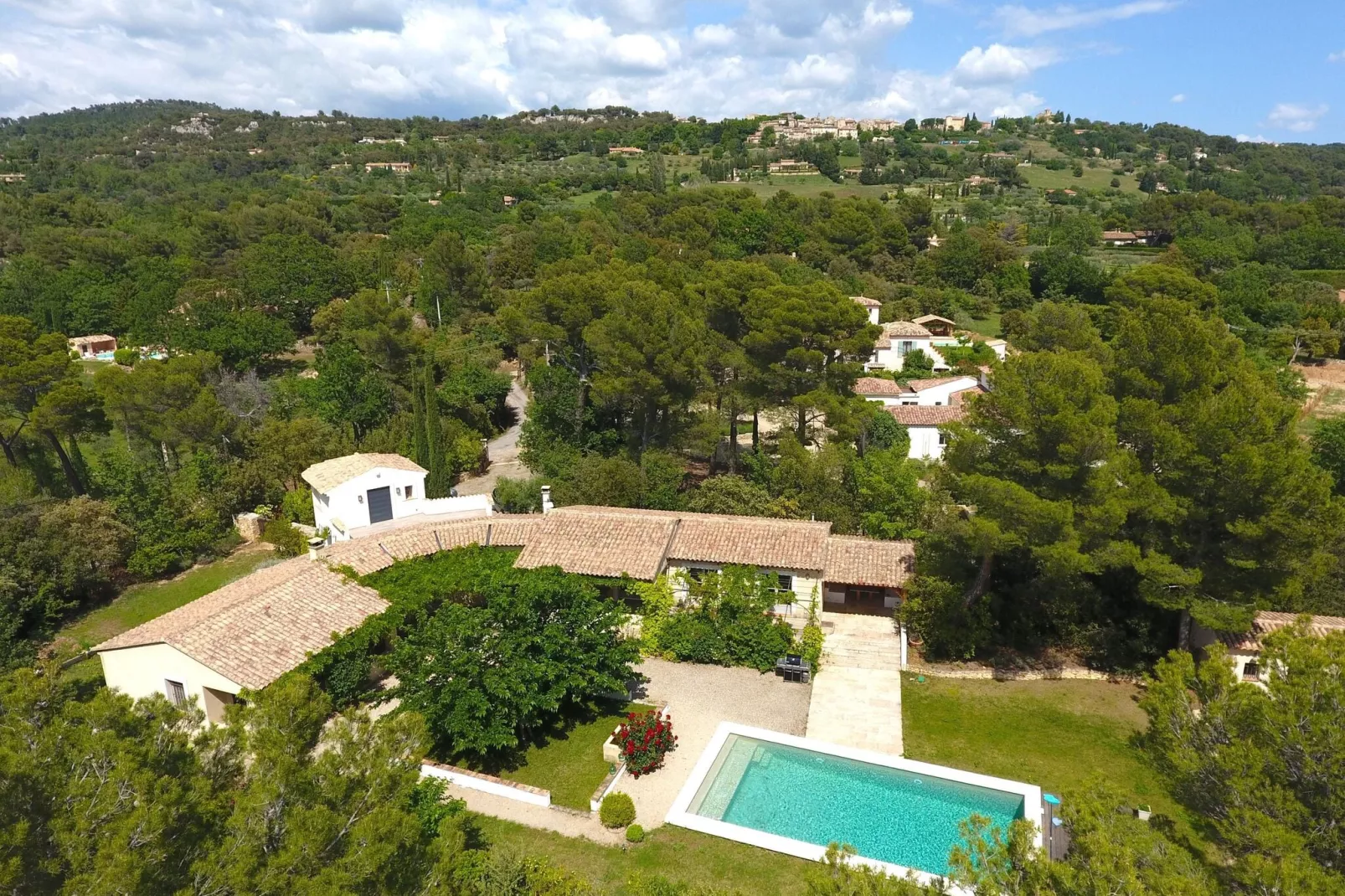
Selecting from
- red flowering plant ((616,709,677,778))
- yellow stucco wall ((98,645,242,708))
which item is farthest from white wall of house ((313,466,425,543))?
red flowering plant ((616,709,677,778))

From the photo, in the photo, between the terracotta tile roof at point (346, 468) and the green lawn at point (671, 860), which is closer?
the green lawn at point (671, 860)

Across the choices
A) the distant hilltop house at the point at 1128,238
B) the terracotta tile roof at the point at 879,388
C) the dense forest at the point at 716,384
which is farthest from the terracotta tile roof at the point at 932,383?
the distant hilltop house at the point at 1128,238

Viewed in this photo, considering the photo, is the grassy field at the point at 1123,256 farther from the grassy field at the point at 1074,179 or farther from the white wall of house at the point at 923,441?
the white wall of house at the point at 923,441

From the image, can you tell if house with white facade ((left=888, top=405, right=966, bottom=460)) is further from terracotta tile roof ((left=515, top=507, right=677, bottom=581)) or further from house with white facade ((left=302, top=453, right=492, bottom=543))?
house with white facade ((left=302, top=453, right=492, bottom=543))

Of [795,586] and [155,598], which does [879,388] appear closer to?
[795,586]

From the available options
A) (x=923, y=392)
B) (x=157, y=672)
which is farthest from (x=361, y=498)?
(x=923, y=392)

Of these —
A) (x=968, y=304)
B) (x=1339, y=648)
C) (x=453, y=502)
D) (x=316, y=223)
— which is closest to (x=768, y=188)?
(x=968, y=304)
